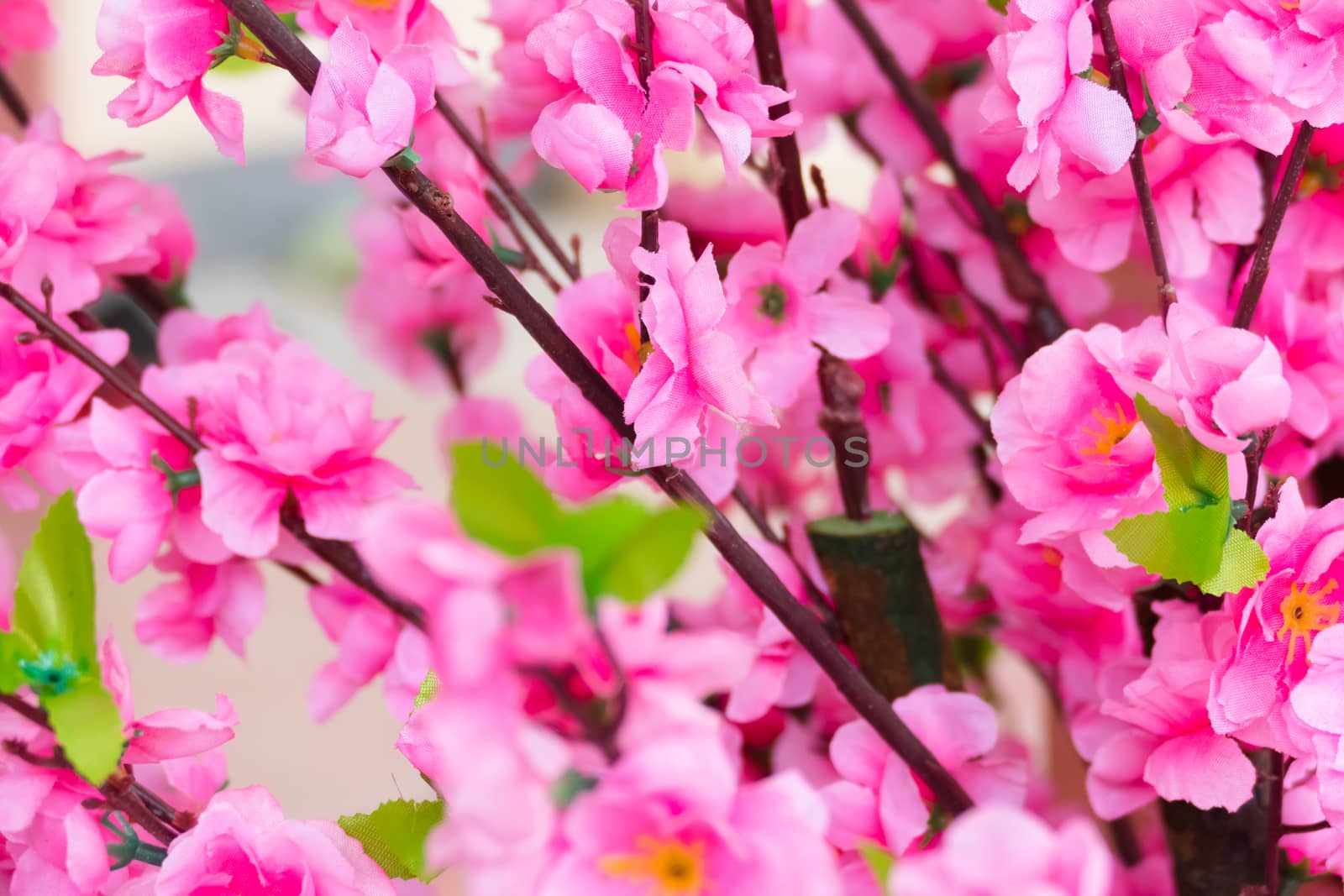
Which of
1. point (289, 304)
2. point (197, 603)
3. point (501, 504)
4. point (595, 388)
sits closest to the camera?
point (501, 504)

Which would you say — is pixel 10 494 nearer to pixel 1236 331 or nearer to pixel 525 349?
pixel 1236 331

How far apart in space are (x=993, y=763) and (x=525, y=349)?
886 millimetres

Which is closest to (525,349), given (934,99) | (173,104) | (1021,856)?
(934,99)

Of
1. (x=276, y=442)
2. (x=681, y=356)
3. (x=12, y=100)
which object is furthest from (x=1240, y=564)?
(x=12, y=100)

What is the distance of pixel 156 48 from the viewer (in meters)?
0.25

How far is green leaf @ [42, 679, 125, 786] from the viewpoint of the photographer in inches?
8.6

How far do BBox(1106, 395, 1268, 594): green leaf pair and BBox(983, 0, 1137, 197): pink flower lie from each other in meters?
0.05

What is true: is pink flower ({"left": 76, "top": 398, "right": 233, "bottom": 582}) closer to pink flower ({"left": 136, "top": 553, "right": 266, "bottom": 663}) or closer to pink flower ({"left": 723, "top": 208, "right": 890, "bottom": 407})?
pink flower ({"left": 136, "top": 553, "right": 266, "bottom": 663})

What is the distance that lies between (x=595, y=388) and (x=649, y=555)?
0.10 meters

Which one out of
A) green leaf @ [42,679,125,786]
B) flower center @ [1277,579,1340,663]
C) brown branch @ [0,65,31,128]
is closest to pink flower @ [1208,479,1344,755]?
flower center @ [1277,579,1340,663]

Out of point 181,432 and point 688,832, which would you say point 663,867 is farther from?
point 181,432

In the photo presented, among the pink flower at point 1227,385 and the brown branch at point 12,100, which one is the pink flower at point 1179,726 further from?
the brown branch at point 12,100

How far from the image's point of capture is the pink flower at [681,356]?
0.73 feet

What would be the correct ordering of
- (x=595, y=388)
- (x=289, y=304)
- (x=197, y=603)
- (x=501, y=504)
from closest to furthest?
(x=501, y=504) < (x=595, y=388) < (x=197, y=603) < (x=289, y=304)
